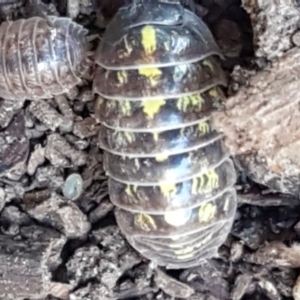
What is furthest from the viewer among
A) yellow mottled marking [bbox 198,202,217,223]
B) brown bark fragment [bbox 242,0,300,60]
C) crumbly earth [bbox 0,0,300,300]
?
crumbly earth [bbox 0,0,300,300]

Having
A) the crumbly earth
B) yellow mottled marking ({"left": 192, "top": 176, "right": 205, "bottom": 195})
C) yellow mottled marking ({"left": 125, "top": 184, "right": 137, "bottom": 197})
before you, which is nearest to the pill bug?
the crumbly earth

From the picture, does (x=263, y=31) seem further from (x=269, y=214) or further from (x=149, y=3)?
(x=269, y=214)

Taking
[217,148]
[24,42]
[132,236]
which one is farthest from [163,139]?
[24,42]

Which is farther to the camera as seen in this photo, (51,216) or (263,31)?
(51,216)

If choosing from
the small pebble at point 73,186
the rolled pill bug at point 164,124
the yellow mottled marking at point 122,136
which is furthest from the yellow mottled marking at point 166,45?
the small pebble at point 73,186

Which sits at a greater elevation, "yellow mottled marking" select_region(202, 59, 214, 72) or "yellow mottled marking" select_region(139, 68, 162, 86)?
"yellow mottled marking" select_region(139, 68, 162, 86)

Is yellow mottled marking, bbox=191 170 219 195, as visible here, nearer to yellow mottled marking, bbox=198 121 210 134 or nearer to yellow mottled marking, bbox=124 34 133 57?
yellow mottled marking, bbox=198 121 210 134

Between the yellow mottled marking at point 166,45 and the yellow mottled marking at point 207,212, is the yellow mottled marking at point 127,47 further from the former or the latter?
the yellow mottled marking at point 207,212
